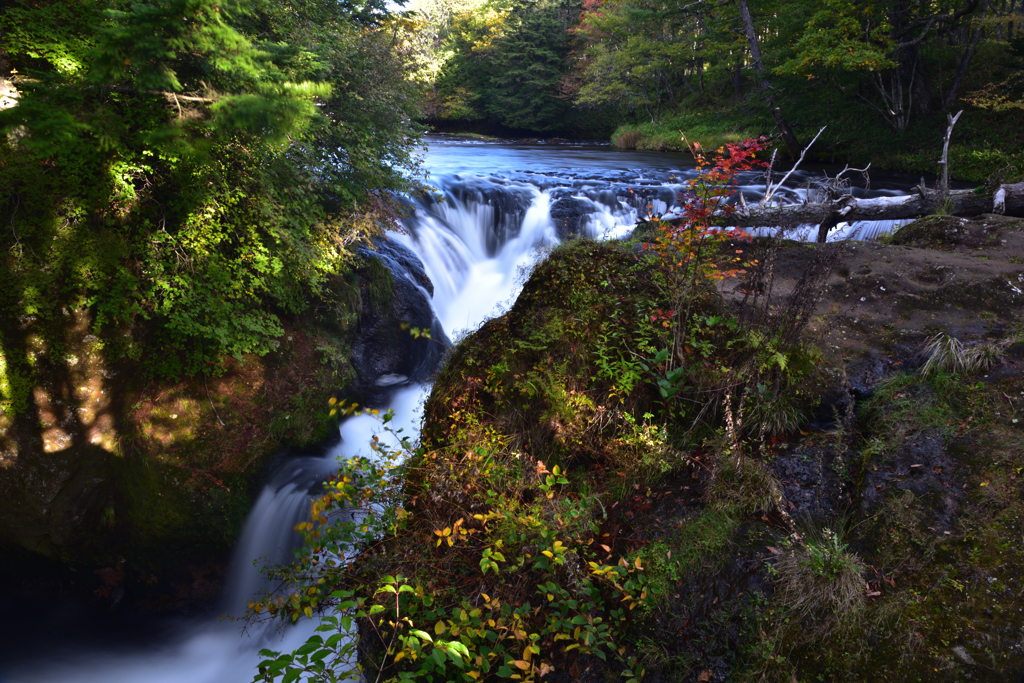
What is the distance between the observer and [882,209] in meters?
6.82

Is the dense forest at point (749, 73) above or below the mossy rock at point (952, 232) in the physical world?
above

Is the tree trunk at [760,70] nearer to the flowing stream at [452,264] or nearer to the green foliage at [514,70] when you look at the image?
the flowing stream at [452,264]

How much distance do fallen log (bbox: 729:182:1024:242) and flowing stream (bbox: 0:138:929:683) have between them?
0.98 metres

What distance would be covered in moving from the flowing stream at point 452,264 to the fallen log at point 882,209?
98 centimetres

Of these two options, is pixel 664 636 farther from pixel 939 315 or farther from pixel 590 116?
pixel 590 116

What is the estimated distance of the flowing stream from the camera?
5.29m

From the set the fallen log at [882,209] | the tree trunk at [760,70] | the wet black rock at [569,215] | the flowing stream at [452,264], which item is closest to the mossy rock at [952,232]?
the fallen log at [882,209]

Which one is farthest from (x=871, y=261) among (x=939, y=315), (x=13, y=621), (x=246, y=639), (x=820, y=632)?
(x=13, y=621)

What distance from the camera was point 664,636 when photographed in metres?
3.01

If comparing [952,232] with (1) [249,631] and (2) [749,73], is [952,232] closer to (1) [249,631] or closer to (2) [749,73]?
(1) [249,631]

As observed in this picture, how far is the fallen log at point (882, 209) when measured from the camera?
6586mm

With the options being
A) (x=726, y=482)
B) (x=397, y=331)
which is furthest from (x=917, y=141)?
(x=726, y=482)

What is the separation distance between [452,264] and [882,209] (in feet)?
22.2

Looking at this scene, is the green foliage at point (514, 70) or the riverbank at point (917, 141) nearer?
the riverbank at point (917, 141)
